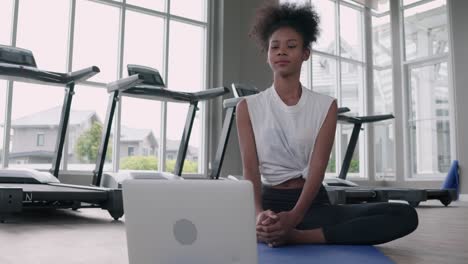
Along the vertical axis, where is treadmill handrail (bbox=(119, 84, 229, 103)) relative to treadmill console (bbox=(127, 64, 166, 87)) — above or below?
below

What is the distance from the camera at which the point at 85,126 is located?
16.4 feet

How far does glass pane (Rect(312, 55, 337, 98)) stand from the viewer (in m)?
7.59

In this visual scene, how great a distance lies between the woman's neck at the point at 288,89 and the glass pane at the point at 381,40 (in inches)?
283

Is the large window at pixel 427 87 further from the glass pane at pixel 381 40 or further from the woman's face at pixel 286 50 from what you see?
the woman's face at pixel 286 50

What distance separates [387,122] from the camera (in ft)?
27.0

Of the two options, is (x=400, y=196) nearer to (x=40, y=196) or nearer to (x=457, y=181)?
(x=457, y=181)

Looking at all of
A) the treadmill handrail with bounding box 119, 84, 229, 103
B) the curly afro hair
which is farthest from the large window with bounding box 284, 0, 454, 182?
the curly afro hair

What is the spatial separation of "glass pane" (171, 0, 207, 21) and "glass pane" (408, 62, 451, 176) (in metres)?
4.08

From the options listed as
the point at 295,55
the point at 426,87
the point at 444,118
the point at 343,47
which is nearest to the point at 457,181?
the point at 444,118

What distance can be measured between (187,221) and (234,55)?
5176 mm

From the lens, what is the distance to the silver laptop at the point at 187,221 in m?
1.03

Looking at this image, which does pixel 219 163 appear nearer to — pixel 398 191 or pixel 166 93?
pixel 166 93

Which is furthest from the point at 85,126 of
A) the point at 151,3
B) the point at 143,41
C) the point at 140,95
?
the point at 151,3

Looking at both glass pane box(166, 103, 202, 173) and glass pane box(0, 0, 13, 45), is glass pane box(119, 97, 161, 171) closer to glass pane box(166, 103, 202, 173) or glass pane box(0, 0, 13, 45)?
glass pane box(166, 103, 202, 173)
